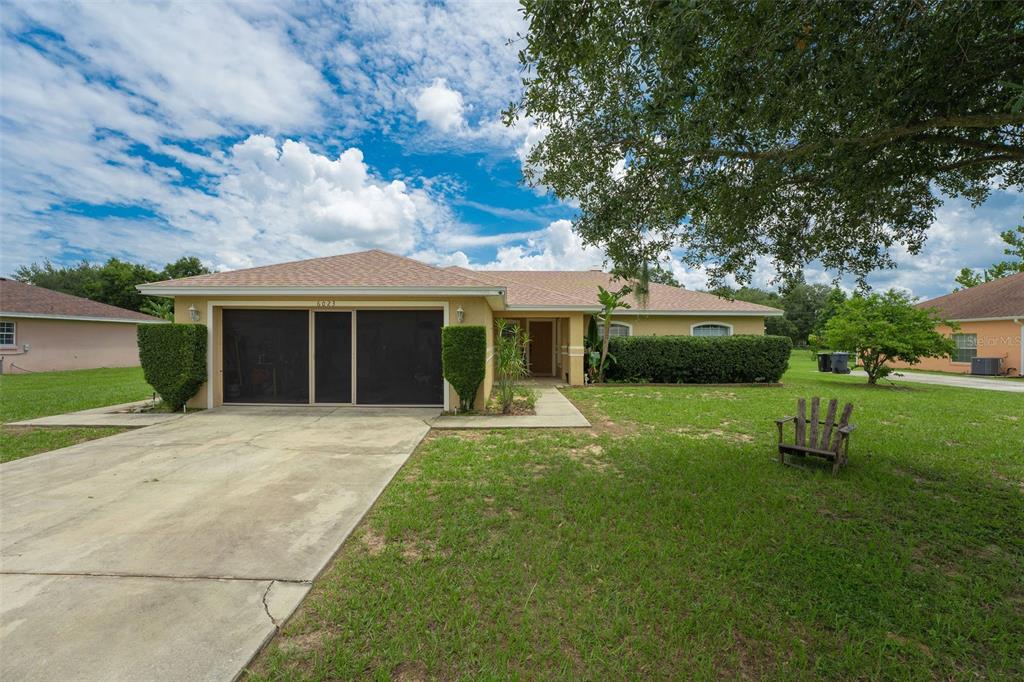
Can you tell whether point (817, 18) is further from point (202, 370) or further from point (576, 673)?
point (202, 370)

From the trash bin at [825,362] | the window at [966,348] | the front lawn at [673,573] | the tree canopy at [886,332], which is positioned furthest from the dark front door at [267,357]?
the window at [966,348]

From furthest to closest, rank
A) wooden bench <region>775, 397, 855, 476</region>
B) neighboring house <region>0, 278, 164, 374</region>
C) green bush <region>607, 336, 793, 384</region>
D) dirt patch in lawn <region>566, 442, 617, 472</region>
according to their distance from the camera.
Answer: neighboring house <region>0, 278, 164, 374</region> < green bush <region>607, 336, 793, 384</region> < dirt patch in lawn <region>566, 442, 617, 472</region> < wooden bench <region>775, 397, 855, 476</region>

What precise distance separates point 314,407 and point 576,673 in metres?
9.48

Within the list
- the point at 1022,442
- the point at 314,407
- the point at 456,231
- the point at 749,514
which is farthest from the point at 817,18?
the point at 456,231

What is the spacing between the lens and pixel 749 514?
4.31 metres

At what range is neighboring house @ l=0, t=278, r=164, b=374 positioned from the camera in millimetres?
19422

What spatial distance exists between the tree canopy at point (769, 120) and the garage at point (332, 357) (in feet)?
18.1

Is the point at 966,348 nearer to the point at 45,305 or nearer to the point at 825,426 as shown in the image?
the point at 825,426

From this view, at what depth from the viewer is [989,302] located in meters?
21.5

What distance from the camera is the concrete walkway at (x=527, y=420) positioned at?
8305 millimetres

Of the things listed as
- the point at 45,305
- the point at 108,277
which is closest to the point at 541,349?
the point at 45,305

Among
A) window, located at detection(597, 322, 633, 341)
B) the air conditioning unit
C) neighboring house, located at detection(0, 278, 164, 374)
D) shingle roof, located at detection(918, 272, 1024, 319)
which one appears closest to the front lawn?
window, located at detection(597, 322, 633, 341)

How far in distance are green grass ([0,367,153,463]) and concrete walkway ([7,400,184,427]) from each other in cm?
30

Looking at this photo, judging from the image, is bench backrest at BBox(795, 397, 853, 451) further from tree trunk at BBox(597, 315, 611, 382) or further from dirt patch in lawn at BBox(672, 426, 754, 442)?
tree trunk at BBox(597, 315, 611, 382)
